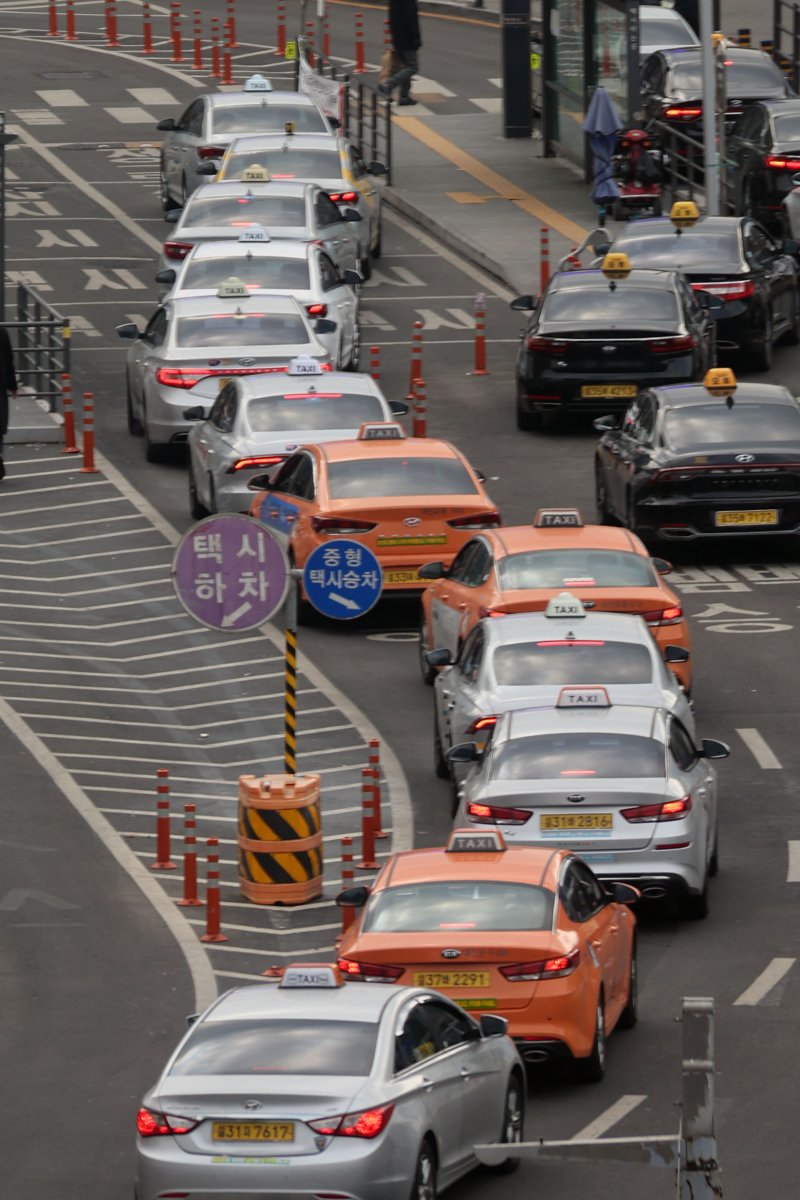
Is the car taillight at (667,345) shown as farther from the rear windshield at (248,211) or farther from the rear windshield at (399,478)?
the rear windshield at (248,211)

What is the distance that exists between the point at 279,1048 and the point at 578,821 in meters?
5.95

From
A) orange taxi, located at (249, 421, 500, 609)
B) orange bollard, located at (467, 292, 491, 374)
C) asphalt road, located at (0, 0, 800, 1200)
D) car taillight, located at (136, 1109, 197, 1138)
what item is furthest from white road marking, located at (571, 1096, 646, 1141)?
orange bollard, located at (467, 292, 491, 374)

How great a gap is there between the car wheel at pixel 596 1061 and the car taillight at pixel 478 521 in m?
11.0

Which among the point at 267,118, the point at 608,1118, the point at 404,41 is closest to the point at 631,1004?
the point at 608,1118

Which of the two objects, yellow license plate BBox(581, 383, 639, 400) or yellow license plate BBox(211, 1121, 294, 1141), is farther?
yellow license plate BBox(581, 383, 639, 400)

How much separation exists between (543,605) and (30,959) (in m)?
6.35

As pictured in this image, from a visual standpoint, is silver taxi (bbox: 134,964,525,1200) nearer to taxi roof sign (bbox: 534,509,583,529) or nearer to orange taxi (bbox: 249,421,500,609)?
taxi roof sign (bbox: 534,509,583,529)

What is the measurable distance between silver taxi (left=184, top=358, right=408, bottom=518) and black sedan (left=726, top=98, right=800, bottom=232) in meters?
11.8

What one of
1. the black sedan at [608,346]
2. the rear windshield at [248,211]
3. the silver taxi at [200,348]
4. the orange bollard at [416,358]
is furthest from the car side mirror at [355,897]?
the rear windshield at [248,211]

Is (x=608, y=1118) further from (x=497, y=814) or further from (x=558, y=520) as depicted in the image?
(x=558, y=520)

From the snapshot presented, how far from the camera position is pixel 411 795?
76.2 feet

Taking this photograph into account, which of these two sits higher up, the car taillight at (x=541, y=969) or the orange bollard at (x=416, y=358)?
the car taillight at (x=541, y=969)

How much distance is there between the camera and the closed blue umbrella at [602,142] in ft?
147

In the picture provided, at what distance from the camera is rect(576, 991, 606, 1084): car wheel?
55.3 ft
